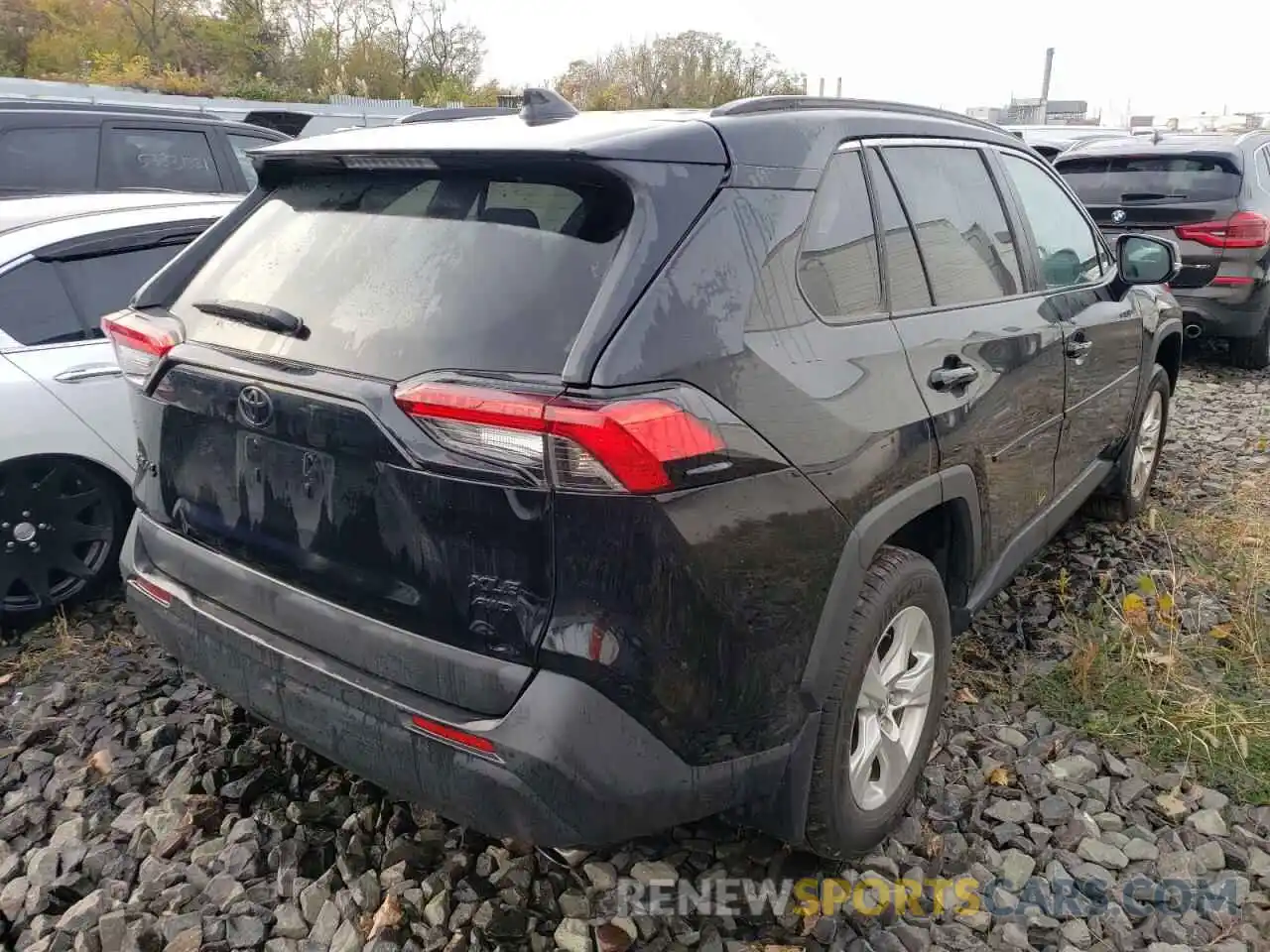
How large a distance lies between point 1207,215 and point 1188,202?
201 millimetres

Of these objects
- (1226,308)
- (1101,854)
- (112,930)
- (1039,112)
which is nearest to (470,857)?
(112,930)

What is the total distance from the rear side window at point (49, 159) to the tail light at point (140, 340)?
437 cm

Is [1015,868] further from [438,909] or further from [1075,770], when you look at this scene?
[438,909]

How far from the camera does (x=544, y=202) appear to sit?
183 centimetres

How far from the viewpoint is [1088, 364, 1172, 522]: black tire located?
A: 4188 millimetres

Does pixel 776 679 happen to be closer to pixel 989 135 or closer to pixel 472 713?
pixel 472 713

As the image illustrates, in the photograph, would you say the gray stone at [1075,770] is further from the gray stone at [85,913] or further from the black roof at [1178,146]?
the black roof at [1178,146]

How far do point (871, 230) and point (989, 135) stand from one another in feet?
3.69

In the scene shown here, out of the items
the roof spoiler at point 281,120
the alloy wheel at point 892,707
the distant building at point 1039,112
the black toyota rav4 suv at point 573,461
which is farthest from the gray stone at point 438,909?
the distant building at point 1039,112

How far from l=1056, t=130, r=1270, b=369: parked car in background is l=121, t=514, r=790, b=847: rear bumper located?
642 centimetres

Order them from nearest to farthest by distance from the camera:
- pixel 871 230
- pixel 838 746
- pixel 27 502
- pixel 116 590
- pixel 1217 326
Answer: pixel 838 746 < pixel 871 230 < pixel 27 502 < pixel 116 590 < pixel 1217 326

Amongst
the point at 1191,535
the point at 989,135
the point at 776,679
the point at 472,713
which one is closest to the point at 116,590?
the point at 472,713

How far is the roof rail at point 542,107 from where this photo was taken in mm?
2158

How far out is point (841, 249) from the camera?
216 cm
